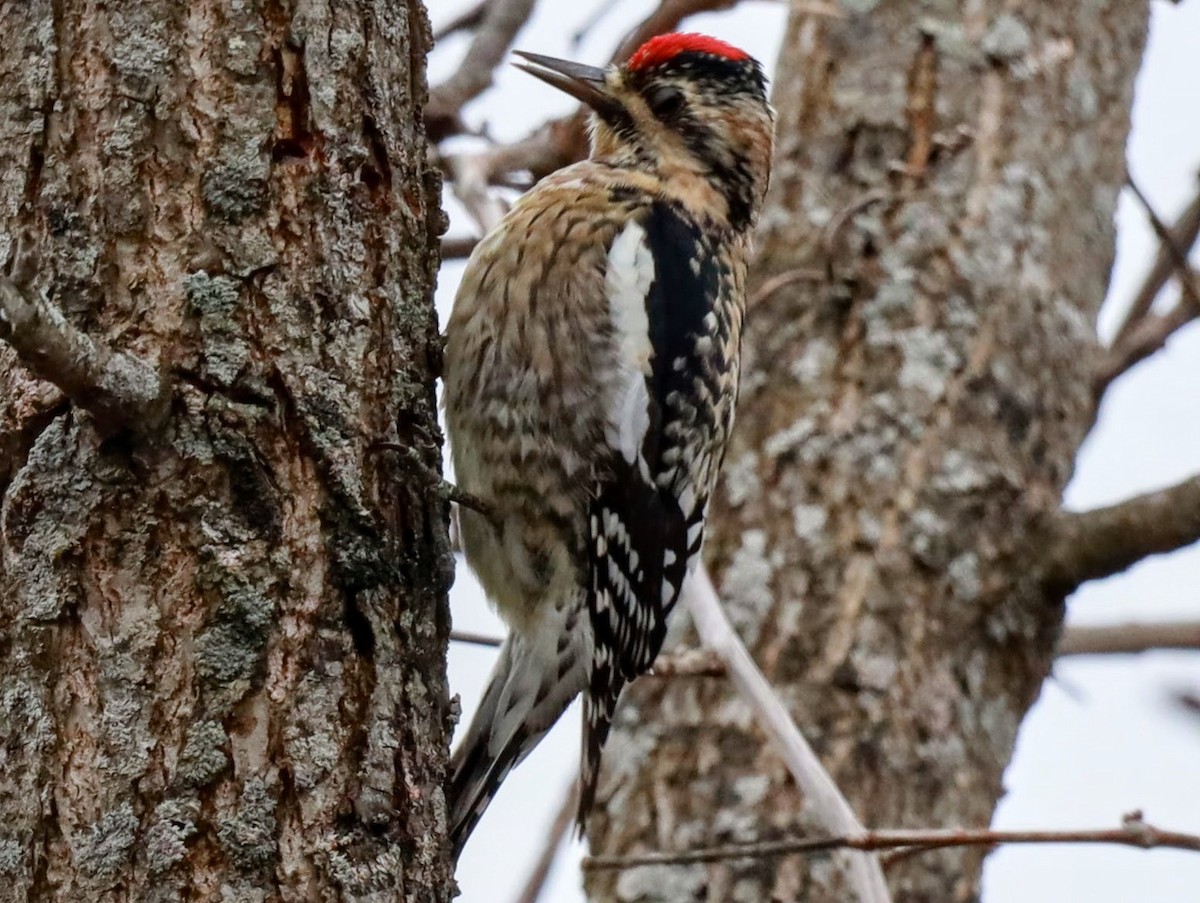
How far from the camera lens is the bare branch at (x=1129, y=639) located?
3.90 metres

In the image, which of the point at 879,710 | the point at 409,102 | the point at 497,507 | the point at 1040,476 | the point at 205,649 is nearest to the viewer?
the point at 205,649

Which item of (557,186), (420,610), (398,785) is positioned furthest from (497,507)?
(398,785)

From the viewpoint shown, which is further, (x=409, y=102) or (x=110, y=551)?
(x=409, y=102)

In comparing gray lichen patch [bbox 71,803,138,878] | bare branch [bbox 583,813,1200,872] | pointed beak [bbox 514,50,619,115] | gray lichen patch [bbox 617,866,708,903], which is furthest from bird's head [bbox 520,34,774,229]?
gray lichen patch [bbox 71,803,138,878]

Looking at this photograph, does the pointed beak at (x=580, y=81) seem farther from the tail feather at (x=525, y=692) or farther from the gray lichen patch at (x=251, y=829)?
the gray lichen patch at (x=251, y=829)

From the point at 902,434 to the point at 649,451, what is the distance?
898 millimetres

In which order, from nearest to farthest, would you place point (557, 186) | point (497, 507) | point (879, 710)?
1. point (497, 507)
2. point (557, 186)
3. point (879, 710)

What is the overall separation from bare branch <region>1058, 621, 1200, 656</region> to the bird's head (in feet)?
4.41

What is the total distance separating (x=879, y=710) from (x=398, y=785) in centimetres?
190

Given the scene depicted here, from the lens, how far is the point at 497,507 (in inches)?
125

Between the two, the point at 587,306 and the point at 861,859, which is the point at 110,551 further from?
the point at 587,306

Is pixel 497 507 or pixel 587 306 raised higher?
pixel 587 306

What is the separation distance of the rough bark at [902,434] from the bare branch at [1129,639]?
26cm

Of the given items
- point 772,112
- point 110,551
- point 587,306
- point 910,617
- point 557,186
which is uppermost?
point 772,112
